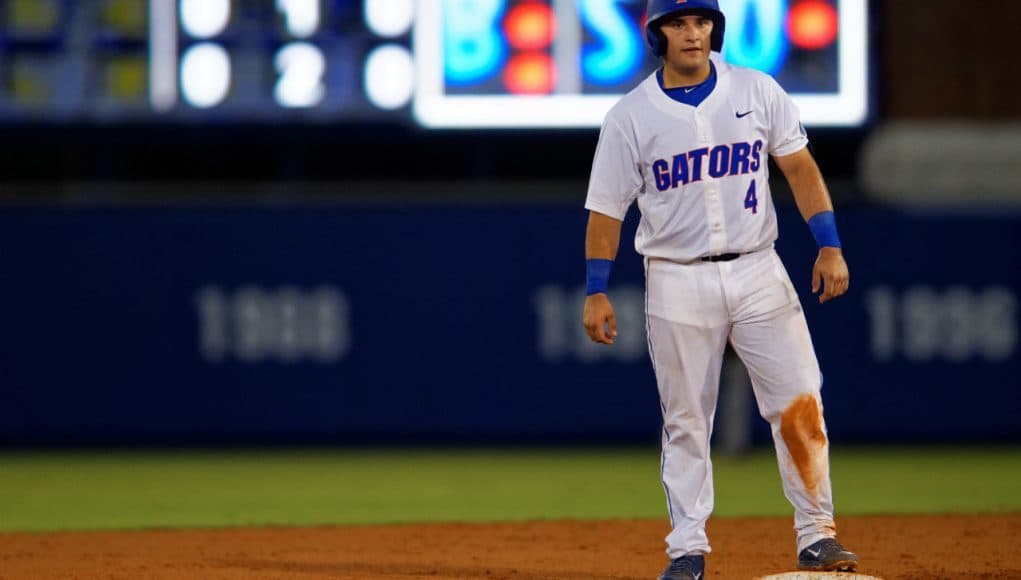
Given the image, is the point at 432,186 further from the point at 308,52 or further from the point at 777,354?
the point at 777,354

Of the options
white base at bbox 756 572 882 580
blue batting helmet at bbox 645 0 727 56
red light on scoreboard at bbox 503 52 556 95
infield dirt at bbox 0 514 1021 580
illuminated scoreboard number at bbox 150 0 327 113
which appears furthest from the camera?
red light on scoreboard at bbox 503 52 556 95

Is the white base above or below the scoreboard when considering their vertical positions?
below

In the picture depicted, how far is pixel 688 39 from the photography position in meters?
4.69

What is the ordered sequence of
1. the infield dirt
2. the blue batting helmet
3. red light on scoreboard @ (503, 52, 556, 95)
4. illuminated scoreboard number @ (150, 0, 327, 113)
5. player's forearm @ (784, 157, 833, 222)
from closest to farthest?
the blue batting helmet
player's forearm @ (784, 157, 833, 222)
the infield dirt
illuminated scoreboard number @ (150, 0, 327, 113)
red light on scoreboard @ (503, 52, 556, 95)

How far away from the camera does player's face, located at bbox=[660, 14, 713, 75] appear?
185 inches

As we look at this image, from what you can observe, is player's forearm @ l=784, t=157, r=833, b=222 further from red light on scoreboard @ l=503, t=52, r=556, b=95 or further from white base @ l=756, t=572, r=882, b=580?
red light on scoreboard @ l=503, t=52, r=556, b=95

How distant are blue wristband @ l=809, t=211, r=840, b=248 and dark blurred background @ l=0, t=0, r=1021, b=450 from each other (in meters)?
5.36

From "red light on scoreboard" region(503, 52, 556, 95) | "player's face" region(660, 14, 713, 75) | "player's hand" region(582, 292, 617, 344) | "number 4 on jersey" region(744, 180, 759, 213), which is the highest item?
"red light on scoreboard" region(503, 52, 556, 95)

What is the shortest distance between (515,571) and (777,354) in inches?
46.2

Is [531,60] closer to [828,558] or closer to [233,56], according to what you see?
[233,56]

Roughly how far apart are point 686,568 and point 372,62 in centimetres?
617

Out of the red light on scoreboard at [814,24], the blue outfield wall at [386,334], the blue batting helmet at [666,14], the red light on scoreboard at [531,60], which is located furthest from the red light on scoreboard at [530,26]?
the blue batting helmet at [666,14]

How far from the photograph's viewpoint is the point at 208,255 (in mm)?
10297

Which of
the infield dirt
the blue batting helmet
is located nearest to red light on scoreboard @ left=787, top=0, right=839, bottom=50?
the infield dirt
